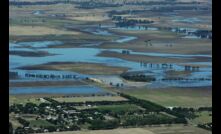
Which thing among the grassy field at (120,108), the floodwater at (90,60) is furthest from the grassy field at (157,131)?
the floodwater at (90,60)


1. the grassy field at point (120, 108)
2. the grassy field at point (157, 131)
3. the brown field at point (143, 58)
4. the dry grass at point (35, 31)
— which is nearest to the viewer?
the grassy field at point (157, 131)

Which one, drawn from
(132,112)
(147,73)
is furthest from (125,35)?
(132,112)

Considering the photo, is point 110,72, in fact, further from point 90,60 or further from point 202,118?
point 202,118

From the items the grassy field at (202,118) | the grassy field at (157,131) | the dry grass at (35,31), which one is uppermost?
the dry grass at (35,31)

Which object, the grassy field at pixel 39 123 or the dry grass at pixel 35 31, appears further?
the dry grass at pixel 35 31

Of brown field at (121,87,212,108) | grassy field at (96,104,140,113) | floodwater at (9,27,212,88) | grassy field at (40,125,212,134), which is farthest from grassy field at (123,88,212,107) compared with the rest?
grassy field at (40,125,212,134)

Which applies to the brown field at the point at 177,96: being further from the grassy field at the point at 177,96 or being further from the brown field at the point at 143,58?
the brown field at the point at 143,58

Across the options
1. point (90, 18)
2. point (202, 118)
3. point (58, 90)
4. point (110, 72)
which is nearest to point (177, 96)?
point (202, 118)

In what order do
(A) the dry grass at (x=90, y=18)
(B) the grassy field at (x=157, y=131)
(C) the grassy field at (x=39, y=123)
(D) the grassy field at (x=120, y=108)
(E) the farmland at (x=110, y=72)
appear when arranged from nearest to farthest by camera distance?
(B) the grassy field at (x=157, y=131), (C) the grassy field at (x=39, y=123), (E) the farmland at (x=110, y=72), (D) the grassy field at (x=120, y=108), (A) the dry grass at (x=90, y=18)

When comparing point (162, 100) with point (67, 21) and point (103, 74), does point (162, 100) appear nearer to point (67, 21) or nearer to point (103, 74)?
point (103, 74)
